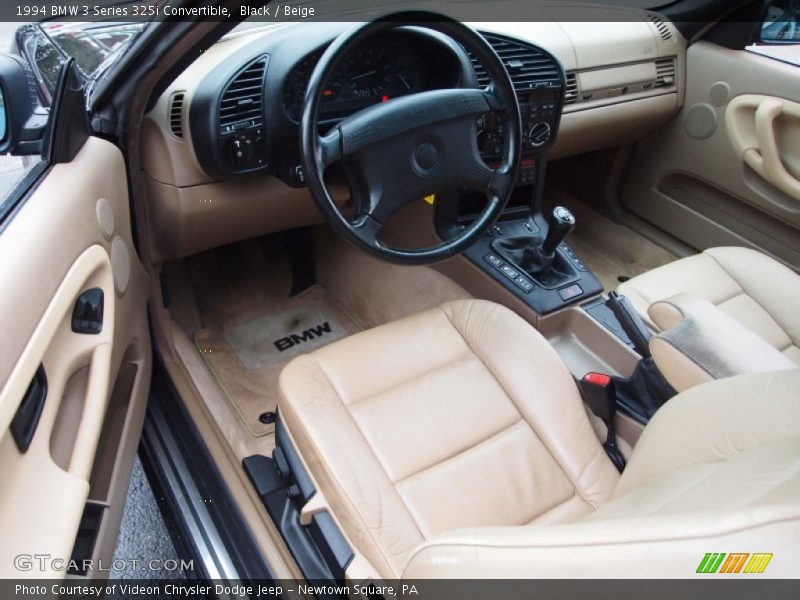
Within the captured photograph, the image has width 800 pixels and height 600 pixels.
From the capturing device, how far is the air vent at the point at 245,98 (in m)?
1.34

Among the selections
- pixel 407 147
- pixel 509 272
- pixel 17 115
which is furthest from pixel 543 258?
pixel 17 115

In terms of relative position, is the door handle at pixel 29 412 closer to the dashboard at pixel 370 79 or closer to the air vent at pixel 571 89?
the dashboard at pixel 370 79

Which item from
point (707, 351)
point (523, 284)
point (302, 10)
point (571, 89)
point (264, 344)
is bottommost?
point (264, 344)

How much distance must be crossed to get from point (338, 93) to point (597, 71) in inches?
38.2

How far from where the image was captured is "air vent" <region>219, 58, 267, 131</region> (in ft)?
4.41

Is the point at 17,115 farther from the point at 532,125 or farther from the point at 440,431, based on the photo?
the point at 532,125

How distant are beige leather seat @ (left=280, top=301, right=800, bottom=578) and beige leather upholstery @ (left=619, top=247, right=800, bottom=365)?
49 cm

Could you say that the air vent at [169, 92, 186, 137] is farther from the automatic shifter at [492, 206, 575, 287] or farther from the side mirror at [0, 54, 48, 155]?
the automatic shifter at [492, 206, 575, 287]

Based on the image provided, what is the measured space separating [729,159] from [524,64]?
35.0 inches

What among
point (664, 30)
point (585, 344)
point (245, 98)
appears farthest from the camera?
point (664, 30)

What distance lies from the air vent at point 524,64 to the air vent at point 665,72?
640 millimetres

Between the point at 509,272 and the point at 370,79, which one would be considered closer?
the point at 370,79

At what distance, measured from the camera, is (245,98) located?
53.5 inches

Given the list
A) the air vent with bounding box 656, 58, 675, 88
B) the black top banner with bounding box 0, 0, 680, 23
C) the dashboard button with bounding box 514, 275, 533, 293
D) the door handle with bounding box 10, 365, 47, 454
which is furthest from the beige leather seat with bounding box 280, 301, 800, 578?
the air vent with bounding box 656, 58, 675, 88
